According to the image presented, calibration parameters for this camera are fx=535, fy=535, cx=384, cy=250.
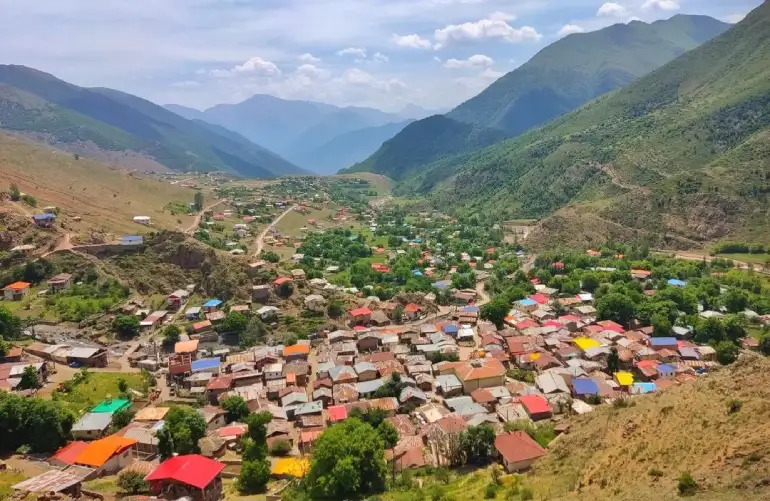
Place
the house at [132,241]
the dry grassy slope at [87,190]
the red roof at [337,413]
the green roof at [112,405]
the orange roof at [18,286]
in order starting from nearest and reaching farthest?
the red roof at [337,413], the green roof at [112,405], the orange roof at [18,286], the house at [132,241], the dry grassy slope at [87,190]

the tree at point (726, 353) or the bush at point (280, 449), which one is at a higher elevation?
the tree at point (726, 353)

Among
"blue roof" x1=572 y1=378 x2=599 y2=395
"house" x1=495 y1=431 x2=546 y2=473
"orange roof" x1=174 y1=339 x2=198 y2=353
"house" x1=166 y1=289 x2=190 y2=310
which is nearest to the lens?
"house" x1=495 y1=431 x2=546 y2=473

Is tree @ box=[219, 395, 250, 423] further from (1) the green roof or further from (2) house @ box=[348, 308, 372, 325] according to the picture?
(2) house @ box=[348, 308, 372, 325]

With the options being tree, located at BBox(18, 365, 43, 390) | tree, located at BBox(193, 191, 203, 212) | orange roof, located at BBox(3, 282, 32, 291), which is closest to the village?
tree, located at BBox(18, 365, 43, 390)

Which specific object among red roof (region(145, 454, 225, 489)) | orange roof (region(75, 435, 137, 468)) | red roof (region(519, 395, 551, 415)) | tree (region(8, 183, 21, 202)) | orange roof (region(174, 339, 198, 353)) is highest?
tree (region(8, 183, 21, 202))

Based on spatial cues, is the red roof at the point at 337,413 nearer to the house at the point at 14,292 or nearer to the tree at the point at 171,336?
the tree at the point at 171,336

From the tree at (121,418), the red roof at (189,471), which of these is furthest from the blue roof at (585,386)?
the tree at (121,418)

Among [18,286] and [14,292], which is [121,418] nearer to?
[14,292]
